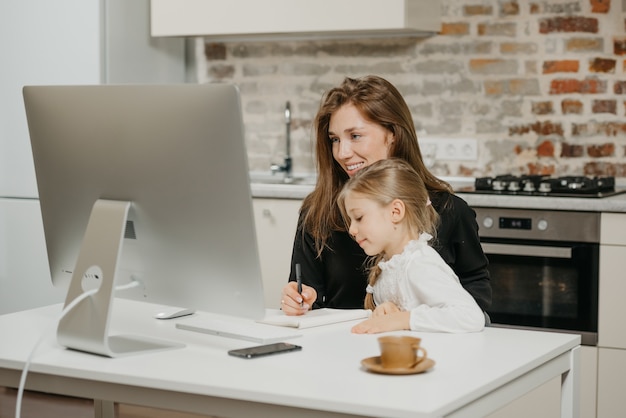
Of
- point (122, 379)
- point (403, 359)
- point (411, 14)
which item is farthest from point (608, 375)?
point (122, 379)

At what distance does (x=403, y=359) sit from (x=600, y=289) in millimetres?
1953

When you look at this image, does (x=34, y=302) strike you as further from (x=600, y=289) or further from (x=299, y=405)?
(x=299, y=405)

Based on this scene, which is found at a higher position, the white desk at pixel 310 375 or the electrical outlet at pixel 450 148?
the electrical outlet at pixel 450 148

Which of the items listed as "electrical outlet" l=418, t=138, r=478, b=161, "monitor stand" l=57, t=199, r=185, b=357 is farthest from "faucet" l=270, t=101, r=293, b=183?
"monitor stand" l=57, t=199, r=185, b=357

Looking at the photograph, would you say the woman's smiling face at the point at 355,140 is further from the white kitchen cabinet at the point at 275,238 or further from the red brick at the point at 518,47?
the red brick at the point at 518,47

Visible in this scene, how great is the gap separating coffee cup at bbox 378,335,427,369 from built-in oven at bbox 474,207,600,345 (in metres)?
1.90

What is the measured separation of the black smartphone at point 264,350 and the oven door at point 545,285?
1.79 meters

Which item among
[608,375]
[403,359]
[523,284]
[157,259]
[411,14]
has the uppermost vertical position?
[411,14]

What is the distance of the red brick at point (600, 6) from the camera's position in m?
4.02

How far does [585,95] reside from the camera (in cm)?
408

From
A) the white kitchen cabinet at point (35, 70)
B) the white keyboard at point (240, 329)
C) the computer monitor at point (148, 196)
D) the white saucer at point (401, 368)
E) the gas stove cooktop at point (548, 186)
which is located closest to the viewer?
the white saucer at point (401, 368)

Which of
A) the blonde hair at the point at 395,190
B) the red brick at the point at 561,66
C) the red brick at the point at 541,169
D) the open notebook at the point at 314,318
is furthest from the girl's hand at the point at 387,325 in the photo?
the red brick at the point at 561,66

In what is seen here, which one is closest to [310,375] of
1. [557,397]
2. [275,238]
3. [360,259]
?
[360,259]

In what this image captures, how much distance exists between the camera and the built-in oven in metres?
3.52
